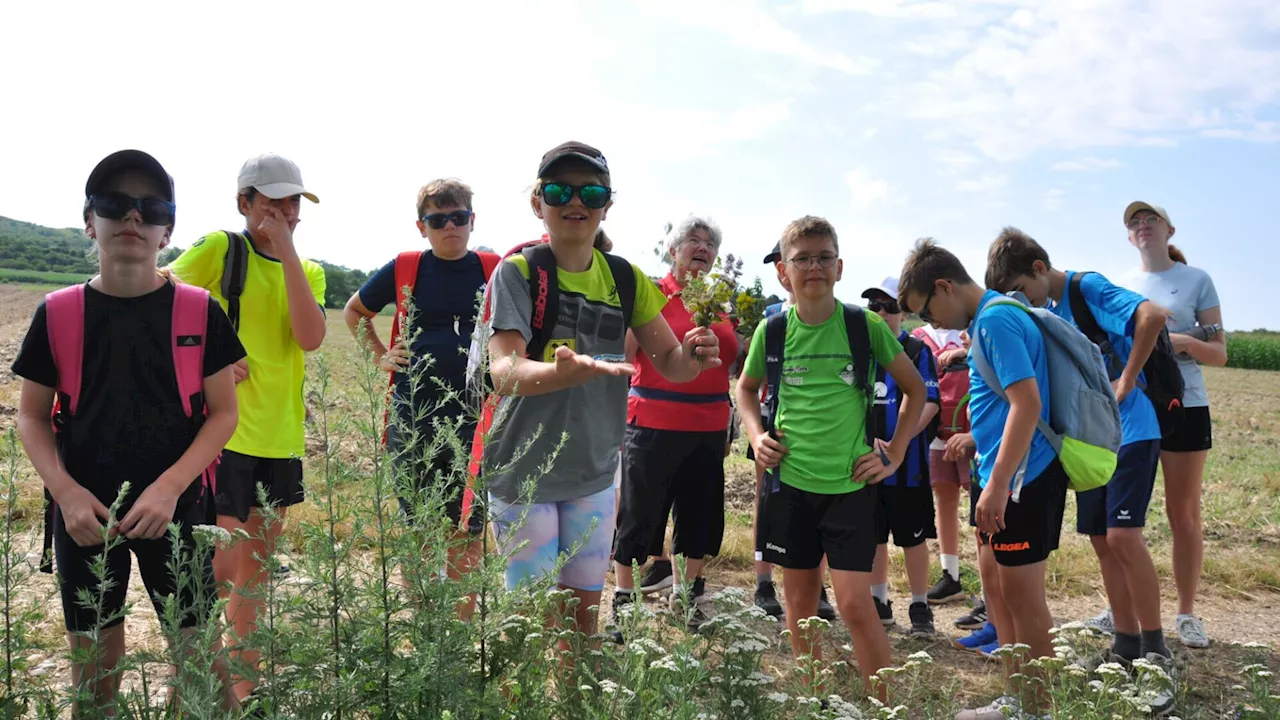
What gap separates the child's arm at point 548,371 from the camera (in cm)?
242

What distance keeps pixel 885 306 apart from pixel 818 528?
7.79 ft

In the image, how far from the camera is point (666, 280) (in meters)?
5.44

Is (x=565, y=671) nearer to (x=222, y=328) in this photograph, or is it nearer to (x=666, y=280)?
(x=222, y=328)

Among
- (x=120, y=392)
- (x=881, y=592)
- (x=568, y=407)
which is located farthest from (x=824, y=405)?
(x=120, y=392)

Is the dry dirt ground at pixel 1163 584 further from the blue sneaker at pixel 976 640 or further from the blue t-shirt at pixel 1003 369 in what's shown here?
the blue t-shirt at pixel 1003 369

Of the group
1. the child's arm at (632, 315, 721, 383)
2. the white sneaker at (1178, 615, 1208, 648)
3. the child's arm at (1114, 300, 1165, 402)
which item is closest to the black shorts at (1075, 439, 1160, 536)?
the child's arm at (1114, 300, 1165, 402)

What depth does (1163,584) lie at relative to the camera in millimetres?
6309

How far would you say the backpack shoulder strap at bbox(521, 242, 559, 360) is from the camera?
9.65ft

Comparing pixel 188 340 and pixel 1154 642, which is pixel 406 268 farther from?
pixel 1154 642

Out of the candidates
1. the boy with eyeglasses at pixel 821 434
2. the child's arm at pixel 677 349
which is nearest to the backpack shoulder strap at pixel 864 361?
the boy with eyeglasses at pixel 821 434

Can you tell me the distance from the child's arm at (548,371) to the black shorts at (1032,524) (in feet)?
6.50

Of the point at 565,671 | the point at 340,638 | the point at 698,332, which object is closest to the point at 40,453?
the point at 340,638

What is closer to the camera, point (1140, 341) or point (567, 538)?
point (567, 538)

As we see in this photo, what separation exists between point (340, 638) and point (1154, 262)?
531cm
